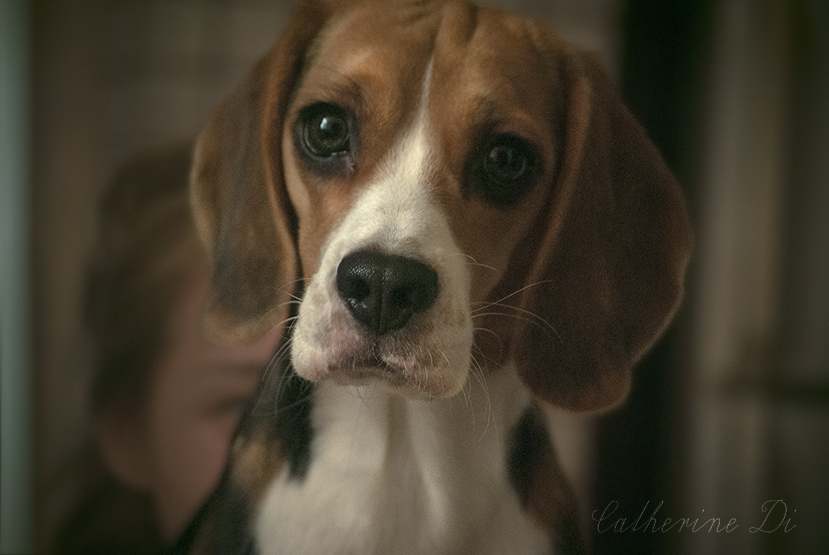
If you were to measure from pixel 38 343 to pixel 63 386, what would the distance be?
0.08 metres

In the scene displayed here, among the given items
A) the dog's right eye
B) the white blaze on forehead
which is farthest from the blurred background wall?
the white blaze on forehead

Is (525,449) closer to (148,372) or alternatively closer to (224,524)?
(224,524)

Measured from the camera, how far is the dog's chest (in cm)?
101

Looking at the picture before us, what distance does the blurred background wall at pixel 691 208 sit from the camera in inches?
42.2

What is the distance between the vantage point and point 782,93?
1154 mm

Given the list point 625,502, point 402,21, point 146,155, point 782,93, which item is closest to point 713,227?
point 782,93

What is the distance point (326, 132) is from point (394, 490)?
1.59 ft

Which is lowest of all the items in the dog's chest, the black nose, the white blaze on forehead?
the dog's chest

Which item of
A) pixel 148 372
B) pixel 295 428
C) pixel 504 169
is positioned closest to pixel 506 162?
pixel 504 169

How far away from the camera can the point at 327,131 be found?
95 centimetres

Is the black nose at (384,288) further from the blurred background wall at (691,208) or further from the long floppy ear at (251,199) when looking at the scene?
the blurred background wall at (691,208)

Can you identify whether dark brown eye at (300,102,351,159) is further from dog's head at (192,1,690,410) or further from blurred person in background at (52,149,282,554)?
blurred person in background at (52,149,282,554)

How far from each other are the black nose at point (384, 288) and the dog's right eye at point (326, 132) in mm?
182

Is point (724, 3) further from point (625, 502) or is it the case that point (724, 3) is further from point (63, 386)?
point (63, 386)
